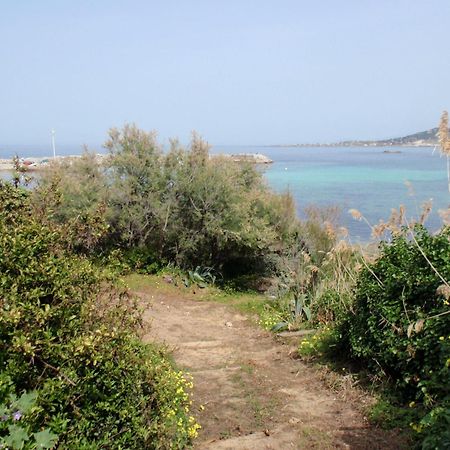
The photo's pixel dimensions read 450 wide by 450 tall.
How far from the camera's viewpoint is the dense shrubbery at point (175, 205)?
1288 centimetres

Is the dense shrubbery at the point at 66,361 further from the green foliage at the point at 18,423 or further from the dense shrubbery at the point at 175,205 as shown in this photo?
the dense shrubbery at the point at 175,205

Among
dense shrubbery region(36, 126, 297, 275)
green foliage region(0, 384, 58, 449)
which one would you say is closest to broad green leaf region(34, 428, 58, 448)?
green foliage region(0, 384, 58, 449)

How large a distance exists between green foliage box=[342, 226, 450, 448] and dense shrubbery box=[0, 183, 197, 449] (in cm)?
236

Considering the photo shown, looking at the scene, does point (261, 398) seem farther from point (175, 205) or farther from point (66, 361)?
point (175, 205)

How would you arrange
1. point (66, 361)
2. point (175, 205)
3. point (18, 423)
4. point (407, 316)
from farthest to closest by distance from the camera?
point (175, 205) < point (407, 316) < point (66, 361) < point (18, 423)

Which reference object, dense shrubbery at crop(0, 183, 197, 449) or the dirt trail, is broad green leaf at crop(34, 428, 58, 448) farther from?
the dirt trail

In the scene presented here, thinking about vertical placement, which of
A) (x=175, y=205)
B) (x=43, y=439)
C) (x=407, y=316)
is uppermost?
(x=175, y=205)

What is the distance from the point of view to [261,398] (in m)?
5.49

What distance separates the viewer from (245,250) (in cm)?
1373

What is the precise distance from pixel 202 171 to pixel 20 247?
1023cm

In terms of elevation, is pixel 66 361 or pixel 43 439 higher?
pixel 66 361

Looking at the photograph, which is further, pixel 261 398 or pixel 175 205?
pixel 175 205

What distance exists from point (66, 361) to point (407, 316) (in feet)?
11.4

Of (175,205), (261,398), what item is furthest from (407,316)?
(175,205)
